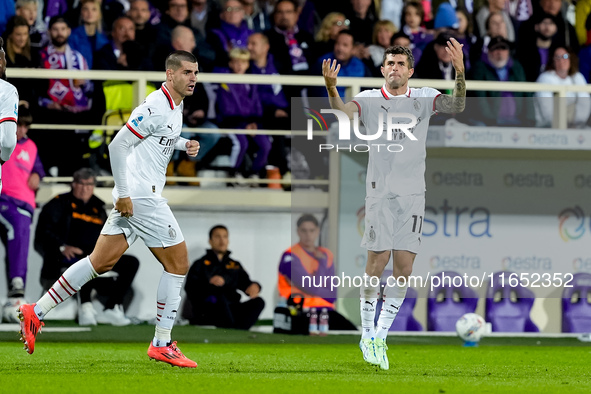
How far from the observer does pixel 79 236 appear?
11.9 m

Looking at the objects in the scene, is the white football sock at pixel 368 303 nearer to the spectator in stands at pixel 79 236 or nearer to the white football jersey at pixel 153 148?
the white football jersey at pixel 153 148

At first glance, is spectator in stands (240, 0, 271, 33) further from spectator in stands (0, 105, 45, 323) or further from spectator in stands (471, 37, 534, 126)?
spectator in stands (0, 105, 45, 323)

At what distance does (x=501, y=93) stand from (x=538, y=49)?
115 centimetres

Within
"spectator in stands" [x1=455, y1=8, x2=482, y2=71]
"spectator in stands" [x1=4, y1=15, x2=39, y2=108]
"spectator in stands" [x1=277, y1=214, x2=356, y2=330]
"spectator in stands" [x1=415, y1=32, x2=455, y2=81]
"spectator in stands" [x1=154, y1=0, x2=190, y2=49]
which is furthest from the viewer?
"spectator in stands" [x1=455, y1=8, x2=482, y2=71]

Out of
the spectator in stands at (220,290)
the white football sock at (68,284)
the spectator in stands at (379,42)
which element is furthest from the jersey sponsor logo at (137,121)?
the spectator in stands at (379,42)

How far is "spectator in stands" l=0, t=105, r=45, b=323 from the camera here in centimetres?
1171

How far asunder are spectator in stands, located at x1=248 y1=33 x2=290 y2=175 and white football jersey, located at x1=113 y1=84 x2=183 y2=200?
5211 millimetres

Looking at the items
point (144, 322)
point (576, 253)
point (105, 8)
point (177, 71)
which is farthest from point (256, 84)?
point (177, 71)

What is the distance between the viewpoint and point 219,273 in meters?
12.1

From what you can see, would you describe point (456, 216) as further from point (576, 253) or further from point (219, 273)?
point (219, 273)

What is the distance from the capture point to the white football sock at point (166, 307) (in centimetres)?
773

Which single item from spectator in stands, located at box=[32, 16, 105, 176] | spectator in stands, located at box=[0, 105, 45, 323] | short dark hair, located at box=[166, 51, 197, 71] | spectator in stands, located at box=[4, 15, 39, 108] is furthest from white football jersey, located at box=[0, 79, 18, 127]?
spectator in stands, located at box=[32, 16, 105, 176]

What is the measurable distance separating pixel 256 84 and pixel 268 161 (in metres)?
0.93

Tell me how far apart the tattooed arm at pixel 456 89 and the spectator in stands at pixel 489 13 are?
6.71 metres
